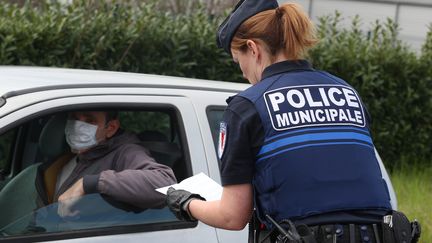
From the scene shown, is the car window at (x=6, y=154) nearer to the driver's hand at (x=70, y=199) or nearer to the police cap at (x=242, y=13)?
the driver's hand at (x=70, y=199)

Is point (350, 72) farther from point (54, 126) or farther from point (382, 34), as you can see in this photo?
point (54, 126)

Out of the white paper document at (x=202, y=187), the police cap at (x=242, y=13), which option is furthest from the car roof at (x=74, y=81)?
the police cap at (x=242, y=13)

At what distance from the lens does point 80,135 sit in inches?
144

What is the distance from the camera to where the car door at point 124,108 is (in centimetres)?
323

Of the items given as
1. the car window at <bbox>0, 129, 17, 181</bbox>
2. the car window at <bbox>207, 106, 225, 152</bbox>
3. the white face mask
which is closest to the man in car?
the white face mask

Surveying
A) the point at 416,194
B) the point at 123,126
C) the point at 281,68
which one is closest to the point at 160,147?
the point at 123,126

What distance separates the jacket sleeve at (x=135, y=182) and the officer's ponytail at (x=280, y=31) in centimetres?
94

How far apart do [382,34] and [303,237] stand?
22.6ft

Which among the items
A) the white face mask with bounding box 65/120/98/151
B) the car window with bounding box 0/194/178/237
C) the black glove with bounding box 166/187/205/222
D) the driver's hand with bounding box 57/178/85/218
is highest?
the white face mask with bounding box 65/120/98/151

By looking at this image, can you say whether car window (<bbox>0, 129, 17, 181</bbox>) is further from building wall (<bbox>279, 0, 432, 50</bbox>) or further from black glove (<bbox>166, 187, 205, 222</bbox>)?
building wall (<bbox>279, 0, 432, 50</bbox>)

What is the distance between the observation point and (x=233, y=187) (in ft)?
8.89

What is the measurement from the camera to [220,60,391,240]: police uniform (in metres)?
2.66

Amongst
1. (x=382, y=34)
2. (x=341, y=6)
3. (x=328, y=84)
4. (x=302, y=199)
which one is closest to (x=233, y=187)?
(x=302, y=199)

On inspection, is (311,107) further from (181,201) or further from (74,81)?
(74,81)
